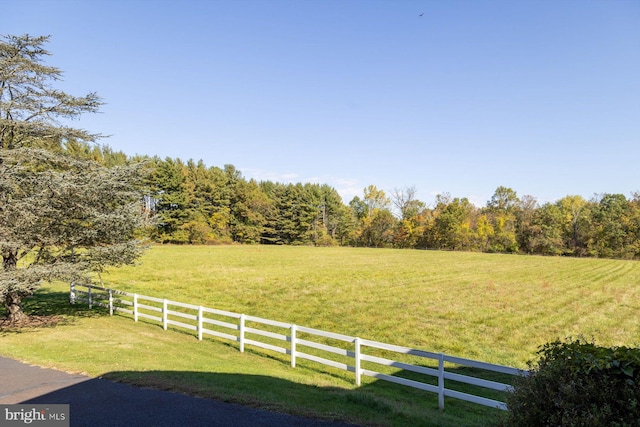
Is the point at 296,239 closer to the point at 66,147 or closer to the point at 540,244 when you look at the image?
the point at 540,244

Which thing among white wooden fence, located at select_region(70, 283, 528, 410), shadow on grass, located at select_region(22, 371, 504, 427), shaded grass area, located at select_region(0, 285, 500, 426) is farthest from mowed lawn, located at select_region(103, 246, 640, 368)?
shadow on grass, located at select_region(22, 371, 504, 427)

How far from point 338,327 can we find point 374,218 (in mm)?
73845

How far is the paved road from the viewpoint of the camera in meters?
5.54

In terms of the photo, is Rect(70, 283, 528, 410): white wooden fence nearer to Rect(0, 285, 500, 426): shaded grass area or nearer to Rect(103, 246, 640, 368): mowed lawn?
Rect(0, 285, 500, 426): shaded grass area

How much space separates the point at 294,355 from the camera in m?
9.70

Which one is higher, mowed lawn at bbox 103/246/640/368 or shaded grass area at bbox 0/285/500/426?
shaded grass area at bbox 0/285/500/426

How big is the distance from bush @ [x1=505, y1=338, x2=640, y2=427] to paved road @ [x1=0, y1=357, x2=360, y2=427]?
285 cm

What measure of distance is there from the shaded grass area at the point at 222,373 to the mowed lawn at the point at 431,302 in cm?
432

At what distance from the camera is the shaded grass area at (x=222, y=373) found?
247 inches

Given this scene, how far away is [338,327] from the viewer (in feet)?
47.6

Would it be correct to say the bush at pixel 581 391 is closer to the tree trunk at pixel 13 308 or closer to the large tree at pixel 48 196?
the large tree at pixel 48 196

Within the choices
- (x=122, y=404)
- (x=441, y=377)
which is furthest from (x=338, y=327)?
(x=122, y=404)

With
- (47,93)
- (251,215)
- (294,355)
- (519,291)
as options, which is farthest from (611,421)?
(251,215)

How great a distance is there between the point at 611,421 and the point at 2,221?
14374 millimetres
